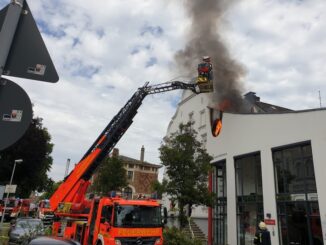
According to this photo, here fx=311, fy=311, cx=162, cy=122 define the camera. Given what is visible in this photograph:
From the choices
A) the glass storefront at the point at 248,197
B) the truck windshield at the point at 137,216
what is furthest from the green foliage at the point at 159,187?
the truck windshield at the point at 137,216

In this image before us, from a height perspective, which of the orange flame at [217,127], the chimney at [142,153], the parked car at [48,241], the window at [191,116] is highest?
the chimney at [142,153]

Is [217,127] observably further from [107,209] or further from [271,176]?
[107,209]

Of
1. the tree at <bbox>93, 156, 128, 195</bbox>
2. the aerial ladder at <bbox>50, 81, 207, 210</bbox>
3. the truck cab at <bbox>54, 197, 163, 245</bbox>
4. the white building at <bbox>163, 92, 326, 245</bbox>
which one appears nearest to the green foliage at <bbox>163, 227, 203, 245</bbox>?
the truck cab at <bbox>54, 197, 163, 245</bbox>

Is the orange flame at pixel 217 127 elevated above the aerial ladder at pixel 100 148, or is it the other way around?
the orange flame at pixel 217 127

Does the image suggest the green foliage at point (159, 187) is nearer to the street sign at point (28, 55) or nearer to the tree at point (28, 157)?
the tree at point (28, 157)

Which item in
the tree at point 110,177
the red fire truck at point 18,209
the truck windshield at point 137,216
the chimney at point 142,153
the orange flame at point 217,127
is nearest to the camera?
the truck windshield at point 137,216

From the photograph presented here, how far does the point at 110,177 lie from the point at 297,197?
18919mm

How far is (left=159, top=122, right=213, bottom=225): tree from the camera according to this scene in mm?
18500

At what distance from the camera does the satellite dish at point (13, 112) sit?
7.95 ft

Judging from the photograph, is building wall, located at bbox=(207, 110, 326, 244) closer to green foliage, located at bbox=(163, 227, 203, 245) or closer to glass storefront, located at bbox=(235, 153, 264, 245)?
glass storefront, located at bbox=(235, 153, 264, 245)

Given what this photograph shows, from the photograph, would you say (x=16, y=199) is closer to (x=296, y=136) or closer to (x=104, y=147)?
(x=104, y=147)

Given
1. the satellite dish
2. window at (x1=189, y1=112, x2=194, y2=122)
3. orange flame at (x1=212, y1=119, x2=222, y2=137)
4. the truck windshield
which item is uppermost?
window at (x1=189, y1=112, x2=194, y2=122)

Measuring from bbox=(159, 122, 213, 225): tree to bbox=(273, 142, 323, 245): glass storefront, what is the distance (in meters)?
4.18

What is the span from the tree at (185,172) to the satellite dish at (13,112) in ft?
54.0
